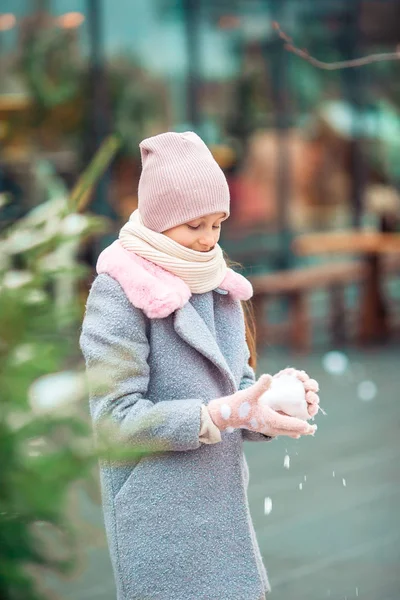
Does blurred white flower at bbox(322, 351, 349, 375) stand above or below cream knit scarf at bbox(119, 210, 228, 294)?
below

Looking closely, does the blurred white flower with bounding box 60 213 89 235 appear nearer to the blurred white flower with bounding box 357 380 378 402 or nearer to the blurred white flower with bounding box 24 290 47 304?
the blurred white flower with bounding box 24 290 47 304

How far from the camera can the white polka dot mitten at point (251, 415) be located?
2.33 metres

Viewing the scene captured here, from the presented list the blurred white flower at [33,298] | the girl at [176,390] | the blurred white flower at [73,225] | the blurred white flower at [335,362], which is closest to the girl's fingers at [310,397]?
the girl at [176,390]

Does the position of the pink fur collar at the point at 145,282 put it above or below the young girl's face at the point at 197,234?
below

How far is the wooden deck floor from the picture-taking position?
460cm

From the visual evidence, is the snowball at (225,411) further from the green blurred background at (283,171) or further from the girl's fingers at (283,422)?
the green blurred background at (283,171)

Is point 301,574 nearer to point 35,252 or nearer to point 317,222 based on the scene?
point 35,252

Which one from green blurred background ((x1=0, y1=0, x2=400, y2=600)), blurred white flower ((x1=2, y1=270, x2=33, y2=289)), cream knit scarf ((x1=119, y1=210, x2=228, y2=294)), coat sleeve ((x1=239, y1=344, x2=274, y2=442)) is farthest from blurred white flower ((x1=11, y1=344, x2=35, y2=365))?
green blurred background ((x1=0, y1=0, x2=400, y2=600))

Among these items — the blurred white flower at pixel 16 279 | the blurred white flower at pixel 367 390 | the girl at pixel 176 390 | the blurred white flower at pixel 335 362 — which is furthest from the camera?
the blurred white flower at pixel 335 362

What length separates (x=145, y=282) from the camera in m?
2.41

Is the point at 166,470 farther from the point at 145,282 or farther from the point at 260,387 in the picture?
the point at 145,282

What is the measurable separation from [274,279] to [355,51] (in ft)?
10.9

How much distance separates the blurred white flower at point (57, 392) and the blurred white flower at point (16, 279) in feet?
0.67

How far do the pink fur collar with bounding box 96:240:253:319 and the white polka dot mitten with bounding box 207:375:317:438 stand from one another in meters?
0.23
